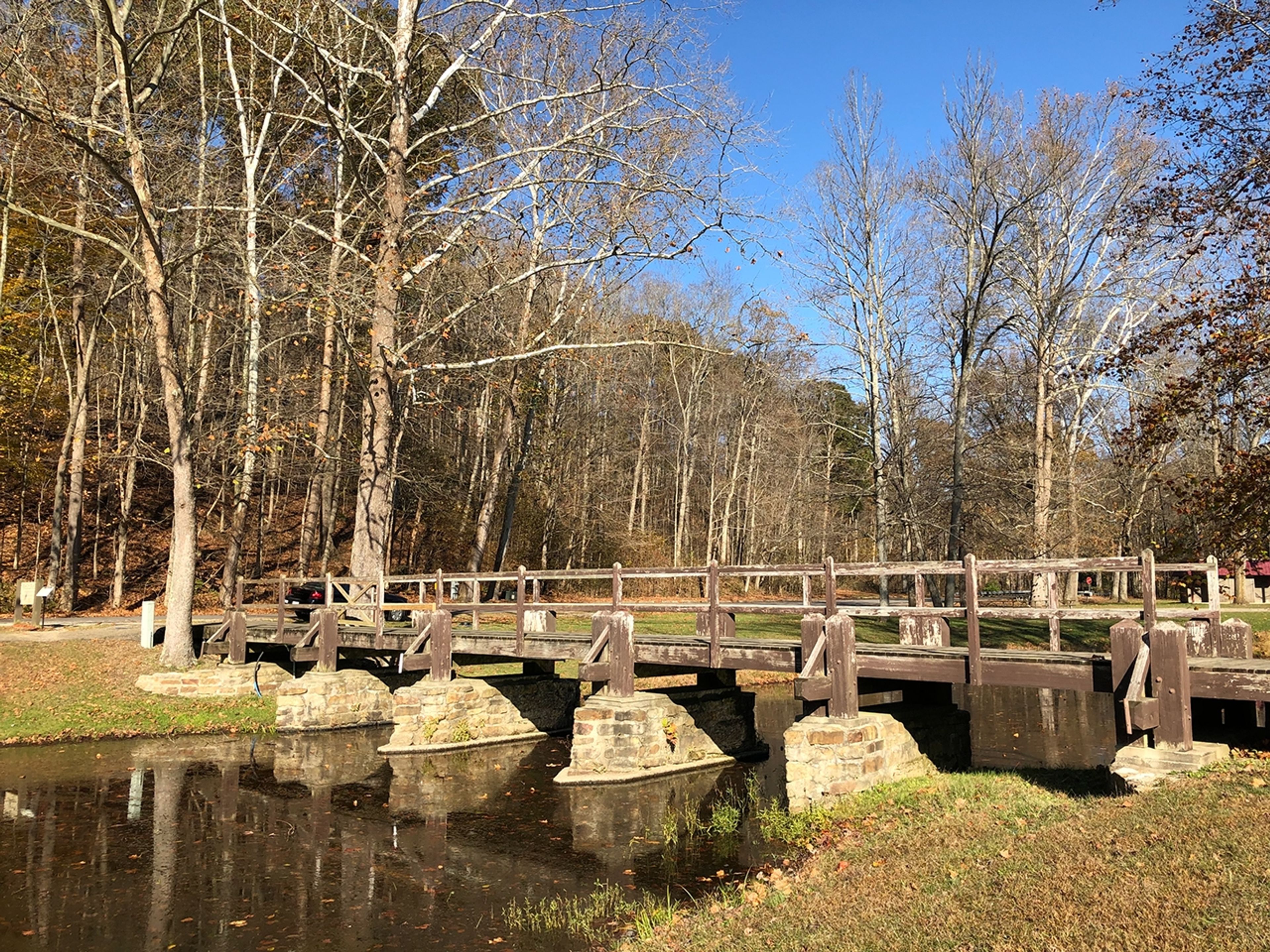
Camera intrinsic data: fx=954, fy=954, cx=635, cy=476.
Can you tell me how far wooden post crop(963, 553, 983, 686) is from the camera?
1002cm

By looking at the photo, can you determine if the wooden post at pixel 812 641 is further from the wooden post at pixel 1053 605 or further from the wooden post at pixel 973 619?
the wooden post at pixel 1053 605

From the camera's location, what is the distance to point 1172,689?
28.1 ft

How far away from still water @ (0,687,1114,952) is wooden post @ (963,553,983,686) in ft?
9.51

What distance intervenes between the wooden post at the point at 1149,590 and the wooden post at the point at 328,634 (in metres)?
14.2

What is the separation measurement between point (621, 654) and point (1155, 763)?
6.95 m

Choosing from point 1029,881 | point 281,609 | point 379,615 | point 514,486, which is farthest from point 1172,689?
point 514,486

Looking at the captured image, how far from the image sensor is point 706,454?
50656 millimetres

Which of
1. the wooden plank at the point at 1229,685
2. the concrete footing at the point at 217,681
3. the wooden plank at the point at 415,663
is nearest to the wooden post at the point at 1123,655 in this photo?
the wooden plank at the point at 1229,685

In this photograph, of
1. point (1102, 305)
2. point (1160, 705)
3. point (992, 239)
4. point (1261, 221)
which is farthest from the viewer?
point (1102, 305)

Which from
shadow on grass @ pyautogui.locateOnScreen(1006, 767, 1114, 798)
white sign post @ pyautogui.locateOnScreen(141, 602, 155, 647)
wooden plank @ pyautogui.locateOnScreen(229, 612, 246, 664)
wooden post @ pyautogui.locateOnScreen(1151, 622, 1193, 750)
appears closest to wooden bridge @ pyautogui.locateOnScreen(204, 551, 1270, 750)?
wooden post @ pyautogui.locateOnScreen(1151, 622, 1193, 750)

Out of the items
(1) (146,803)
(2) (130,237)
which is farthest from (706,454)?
(1) (146,803)

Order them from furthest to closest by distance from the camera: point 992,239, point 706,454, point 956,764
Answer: point 706,454
point 992,239
point 956,764

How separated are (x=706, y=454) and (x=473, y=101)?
27011mm

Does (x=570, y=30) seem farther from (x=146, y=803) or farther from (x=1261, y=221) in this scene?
(x=146, y=803)
